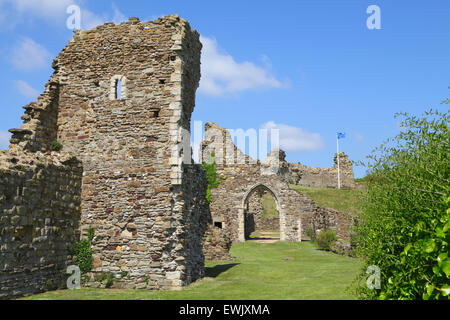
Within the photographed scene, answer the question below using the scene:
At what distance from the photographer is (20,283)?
33.5ft

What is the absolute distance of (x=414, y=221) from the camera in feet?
22.6

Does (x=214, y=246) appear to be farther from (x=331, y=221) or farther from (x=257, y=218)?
(x=257, y=218)

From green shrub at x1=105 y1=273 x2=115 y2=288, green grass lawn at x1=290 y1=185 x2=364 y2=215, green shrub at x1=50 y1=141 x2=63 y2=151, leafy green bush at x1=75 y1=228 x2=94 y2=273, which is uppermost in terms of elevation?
green shrub at x1=50 y1=141 x2=63 y2=151

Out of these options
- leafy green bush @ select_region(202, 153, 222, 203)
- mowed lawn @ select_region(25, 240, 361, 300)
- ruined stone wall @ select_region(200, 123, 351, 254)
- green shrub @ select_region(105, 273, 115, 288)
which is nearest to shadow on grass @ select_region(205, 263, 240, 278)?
mowed lawn @ select_region(25, 240, 361, 300)

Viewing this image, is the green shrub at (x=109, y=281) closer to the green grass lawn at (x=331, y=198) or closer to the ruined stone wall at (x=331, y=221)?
the ruined stone wall at (x=331, y=221)

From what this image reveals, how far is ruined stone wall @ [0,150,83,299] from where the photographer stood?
32.4 feet

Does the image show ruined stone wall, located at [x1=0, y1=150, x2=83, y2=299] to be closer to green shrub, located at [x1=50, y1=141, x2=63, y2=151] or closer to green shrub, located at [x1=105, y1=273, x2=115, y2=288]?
green shrub, located at [x1=50, y1=141, x2=63, y2=151]

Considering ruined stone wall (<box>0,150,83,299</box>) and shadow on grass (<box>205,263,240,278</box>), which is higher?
ruined stone wall (<box>0,150,83,299</box>)

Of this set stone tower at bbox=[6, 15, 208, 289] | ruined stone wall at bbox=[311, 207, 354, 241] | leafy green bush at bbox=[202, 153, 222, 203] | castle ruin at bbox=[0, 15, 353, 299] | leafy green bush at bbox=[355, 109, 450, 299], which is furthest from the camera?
ruined stone wall at bbox=[311, 207, 354, 241]

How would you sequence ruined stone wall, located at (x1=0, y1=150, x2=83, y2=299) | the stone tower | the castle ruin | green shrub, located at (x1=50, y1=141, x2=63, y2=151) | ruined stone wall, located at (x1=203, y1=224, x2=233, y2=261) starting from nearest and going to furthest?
ruined stone wall, located at (x1=0, y1=150, x2=83, y2=299) < the castle ruin < the stone tower < green shrub, located at (x1=50, y1=141, x2=63, y2=151) < ruined stone wall, located at (x1=203, y1=224, x2=233, y2=261)

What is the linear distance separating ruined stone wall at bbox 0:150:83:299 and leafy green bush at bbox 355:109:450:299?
8083mm

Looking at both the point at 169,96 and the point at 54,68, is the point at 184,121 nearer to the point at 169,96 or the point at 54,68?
the point at 169,96

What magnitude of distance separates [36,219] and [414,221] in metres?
Answer: 9.11
